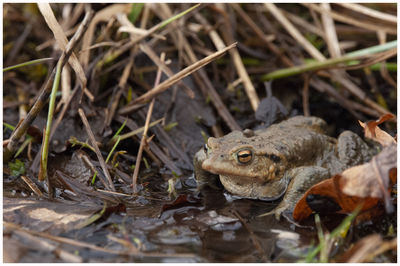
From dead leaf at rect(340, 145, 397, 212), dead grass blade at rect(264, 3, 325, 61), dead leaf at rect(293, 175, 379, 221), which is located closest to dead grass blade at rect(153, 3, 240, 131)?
dead grass blade at rect(264, 3, 325, 61)

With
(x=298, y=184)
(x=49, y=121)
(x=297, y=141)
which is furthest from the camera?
(x=297, y=141)

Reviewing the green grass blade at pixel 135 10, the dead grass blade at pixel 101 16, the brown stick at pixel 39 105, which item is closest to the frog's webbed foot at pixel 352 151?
the brown stick at pixel 39 105

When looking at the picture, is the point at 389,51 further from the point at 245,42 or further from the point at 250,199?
the point at 250,199

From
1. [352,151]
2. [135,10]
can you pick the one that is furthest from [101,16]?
[352,151]

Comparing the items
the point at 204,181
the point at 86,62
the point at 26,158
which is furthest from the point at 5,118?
the point at 204,181

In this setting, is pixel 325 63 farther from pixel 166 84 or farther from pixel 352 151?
pixel 166 84

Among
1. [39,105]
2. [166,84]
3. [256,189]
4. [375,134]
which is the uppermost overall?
[166,84]

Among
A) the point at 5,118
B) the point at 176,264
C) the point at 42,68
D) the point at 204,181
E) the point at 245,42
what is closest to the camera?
the point at 176,264
